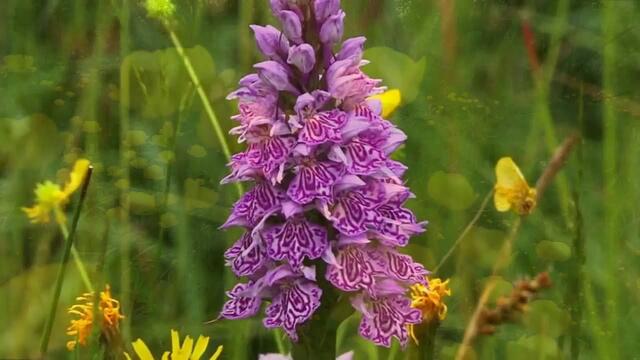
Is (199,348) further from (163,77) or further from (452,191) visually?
(163,77)

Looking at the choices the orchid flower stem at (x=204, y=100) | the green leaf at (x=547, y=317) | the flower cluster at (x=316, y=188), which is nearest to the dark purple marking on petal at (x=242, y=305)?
the flower cluster at (x=316, y=188)

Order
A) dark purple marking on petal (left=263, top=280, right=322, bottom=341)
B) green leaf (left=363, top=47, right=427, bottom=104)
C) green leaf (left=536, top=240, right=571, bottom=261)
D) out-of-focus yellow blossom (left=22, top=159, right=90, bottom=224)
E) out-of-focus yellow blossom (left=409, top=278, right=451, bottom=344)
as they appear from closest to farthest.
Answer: dark purple marking on petal (left=263, top=280, right=322, bottom=341)
out-of-focus yellow blossom (left=409, top=278, right=451, bottom=344)
out-of-focus yellow blossom (left=22, top=159, right=90, bottom=224)
green leaf (left=536, top=240, right=571, bottom=261)
green leaf (left=363, top=47, right=427, bottom=104)

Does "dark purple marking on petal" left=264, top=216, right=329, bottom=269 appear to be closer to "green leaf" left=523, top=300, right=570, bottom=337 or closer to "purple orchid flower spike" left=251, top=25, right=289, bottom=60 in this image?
"purple orchid flower spike" left=251, top=25, right=289, bottom=60

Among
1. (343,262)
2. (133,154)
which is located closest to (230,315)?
(343,262)

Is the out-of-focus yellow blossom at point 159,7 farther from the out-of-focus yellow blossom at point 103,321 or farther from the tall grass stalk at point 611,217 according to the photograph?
the tall grass stalk at point 611,217

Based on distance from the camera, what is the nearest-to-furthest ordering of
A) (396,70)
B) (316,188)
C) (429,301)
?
1. (316,188)
2. (429,301)
3. (396,70)

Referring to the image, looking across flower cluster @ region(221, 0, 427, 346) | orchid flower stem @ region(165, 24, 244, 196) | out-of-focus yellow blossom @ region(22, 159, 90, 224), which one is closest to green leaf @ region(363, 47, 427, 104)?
orchid flower stem @ region(165, 24, 244, 196)

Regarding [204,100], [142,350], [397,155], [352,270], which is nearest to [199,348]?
[142,350]
